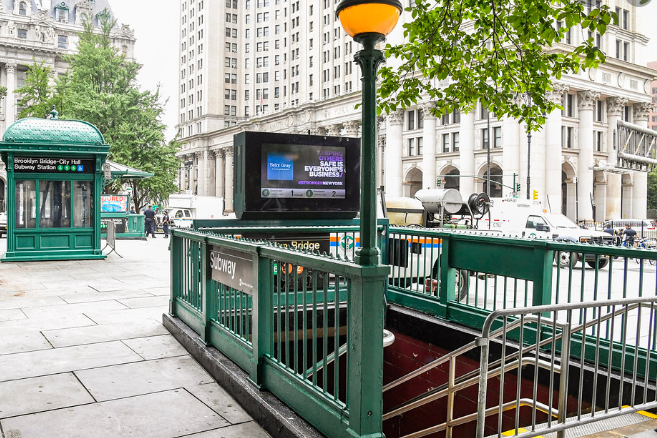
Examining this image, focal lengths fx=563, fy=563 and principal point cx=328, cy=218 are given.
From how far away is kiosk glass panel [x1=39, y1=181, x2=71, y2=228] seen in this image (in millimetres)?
15688

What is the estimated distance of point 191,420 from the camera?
14.5ft

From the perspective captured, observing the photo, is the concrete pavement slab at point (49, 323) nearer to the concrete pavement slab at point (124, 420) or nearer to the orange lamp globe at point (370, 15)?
the concrete pavement slab at point (124, 420)

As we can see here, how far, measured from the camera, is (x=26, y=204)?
50.6 feet

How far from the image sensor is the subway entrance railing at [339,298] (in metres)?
3.46

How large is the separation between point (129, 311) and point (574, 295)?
332 inches

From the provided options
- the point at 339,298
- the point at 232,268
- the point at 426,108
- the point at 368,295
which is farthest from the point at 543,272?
the point at 426,108

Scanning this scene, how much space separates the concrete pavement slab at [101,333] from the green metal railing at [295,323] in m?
0.42

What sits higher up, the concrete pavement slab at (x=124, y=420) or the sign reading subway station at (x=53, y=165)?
the sign reading subway station at (x=53, y=165)

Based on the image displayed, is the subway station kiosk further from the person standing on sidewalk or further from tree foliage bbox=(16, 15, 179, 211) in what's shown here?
tree foliage bbox=(16, 15, 179, 211)

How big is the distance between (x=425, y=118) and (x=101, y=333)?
196 ft

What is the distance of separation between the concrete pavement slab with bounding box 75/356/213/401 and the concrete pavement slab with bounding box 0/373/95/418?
0.35 feet

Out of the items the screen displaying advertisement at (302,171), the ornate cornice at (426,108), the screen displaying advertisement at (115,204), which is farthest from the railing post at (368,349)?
the ornate cornice at (426,108)

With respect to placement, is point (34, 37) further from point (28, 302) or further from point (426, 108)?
point (28, 302)

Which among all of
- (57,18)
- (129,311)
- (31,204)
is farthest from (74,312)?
(57,18)
